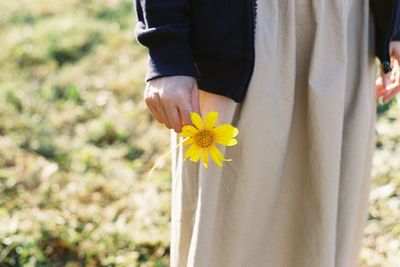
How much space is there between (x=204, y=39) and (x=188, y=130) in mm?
192

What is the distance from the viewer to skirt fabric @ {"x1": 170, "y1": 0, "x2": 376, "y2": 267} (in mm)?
1230

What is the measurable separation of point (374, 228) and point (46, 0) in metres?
3.62

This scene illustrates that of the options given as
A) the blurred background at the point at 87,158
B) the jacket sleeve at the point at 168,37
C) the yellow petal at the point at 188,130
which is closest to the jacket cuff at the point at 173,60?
the jacket sleeve at the point at 168,37

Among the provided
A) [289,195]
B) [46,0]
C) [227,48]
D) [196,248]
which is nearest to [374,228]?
[289,195]

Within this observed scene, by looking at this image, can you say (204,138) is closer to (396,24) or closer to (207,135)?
(207,135)

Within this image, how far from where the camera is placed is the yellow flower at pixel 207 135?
3.67 feet

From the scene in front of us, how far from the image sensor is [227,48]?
1.17 meters

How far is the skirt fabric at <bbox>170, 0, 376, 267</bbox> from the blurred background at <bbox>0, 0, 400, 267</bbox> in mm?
769

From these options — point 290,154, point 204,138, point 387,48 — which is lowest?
point 290,154

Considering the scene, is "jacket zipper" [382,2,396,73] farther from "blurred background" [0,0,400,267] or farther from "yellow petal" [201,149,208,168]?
"blurred background" [0,0,400,267]

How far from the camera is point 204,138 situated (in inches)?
44.9

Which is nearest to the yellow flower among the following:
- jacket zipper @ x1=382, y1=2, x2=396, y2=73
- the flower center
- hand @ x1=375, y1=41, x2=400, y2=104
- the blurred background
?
the flower center

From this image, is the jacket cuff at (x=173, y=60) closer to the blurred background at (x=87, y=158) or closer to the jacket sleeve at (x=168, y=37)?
the jacket sleeve at (x=168, y=37)

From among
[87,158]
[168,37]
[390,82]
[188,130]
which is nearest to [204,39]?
[168,37]
